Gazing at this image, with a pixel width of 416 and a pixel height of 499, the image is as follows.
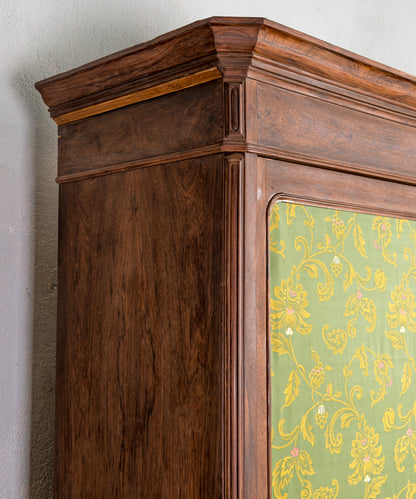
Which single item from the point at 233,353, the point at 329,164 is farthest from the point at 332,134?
the point at 233,353

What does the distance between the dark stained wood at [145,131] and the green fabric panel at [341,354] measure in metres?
0.18

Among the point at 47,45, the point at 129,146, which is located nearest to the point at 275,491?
the point at 129,146

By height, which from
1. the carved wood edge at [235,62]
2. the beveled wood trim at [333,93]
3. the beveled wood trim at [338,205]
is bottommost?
the beveled wood trim at [338,205]

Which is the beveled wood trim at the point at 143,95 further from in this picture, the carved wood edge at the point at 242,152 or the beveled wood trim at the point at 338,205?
the beveled wood trim at the point at 338,205

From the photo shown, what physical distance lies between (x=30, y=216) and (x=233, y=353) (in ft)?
2.15

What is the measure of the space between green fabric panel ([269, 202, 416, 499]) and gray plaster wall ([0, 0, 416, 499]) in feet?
2.00

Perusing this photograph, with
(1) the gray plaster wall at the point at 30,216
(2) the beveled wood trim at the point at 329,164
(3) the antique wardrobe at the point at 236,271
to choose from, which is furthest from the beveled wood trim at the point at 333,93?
(1) the gray plaster wall at the point at 30,216

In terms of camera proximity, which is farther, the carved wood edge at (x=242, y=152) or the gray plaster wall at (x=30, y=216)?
the gray plaster wall at (x=30, y=216)

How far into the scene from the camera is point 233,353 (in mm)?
937

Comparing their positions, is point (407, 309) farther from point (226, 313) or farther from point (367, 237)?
point (226, 313)

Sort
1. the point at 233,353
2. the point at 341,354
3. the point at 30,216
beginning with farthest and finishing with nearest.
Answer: the point at 30,216
the point at 341,354
the point at 233,353

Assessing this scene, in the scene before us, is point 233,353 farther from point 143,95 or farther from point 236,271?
point 143,95

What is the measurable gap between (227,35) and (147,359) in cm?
56

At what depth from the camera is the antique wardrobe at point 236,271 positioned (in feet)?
3.16
